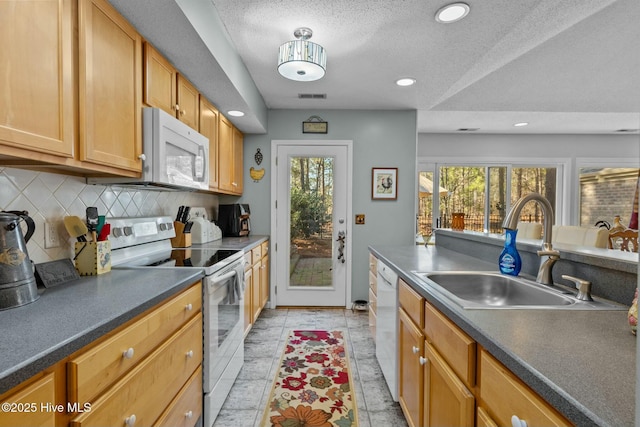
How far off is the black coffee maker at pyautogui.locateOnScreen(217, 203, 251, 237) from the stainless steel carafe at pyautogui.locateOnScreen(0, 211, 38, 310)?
228 centimetres

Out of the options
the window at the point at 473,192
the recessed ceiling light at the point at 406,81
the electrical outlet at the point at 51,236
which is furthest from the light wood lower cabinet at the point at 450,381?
the window at the point at 473,192

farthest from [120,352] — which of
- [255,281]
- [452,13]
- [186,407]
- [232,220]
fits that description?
[232,220]

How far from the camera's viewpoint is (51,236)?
1.41m

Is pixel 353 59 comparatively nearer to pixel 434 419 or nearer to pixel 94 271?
pixel 94 271

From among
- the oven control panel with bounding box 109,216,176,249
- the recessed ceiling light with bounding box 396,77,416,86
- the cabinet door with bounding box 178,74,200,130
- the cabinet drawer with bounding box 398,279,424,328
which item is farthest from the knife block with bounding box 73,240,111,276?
the recessed ceiling light with bounding box 396,77,416,86

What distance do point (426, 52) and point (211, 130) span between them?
5.89 feet

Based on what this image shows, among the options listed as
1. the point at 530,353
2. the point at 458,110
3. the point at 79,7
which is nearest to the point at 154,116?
the point at 79,7

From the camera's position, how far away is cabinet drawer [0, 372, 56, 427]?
61 centimetres

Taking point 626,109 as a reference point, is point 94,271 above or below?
below

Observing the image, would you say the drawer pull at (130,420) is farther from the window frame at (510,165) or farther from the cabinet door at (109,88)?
the window frame at (510,165)

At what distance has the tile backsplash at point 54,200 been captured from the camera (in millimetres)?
1272

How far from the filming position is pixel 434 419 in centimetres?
121

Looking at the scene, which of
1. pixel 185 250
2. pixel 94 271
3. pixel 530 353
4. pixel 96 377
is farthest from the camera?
pixel 185 250

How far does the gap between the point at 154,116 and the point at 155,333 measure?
3.60 ft
